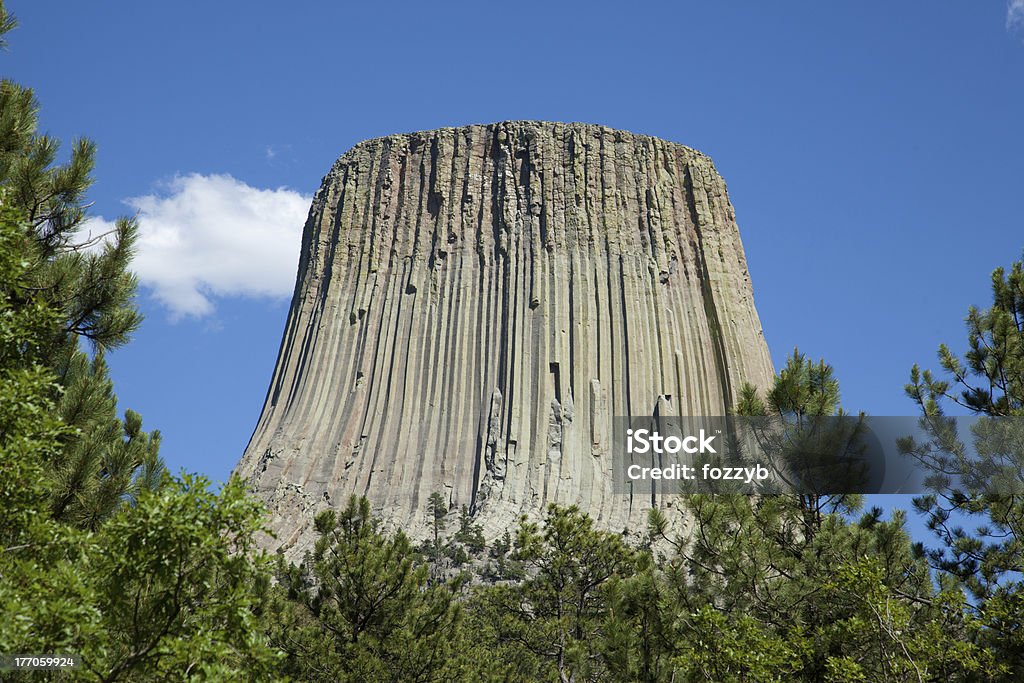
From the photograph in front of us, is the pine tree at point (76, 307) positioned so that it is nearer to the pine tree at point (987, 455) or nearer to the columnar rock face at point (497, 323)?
the pine tree at point (987, 455)

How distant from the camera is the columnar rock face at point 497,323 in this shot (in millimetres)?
42812

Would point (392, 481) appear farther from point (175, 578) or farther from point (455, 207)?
point (175, 578)

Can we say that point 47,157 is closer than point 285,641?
Yes

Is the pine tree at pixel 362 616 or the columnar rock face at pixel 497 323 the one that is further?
the columnar rock face at pixel 497 323

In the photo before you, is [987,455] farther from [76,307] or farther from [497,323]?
[497,323]

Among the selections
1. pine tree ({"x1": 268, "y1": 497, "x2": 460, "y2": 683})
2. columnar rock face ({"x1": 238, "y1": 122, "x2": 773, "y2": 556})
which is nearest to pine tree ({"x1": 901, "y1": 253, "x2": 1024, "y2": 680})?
pine tree ({"x1": 268, "y1": 497, "x2": 460, "y2": 683})

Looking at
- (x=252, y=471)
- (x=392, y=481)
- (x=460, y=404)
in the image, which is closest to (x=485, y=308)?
(x=460, y=404)

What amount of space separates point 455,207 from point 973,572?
39755 mm

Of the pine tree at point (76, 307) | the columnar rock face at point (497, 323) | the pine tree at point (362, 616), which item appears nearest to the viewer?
the pine tree at point (76, 307)

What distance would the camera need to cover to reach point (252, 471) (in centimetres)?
4381

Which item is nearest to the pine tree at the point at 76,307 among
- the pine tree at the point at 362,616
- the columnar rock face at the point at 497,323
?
the pine tree at the point at 362,616

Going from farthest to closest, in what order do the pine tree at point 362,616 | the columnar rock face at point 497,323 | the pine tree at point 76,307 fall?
the columnar rock face at point 497,323, the pine tree at point 362,616, the pine tree at point 76,307

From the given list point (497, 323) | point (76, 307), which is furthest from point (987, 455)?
point (497, 323)

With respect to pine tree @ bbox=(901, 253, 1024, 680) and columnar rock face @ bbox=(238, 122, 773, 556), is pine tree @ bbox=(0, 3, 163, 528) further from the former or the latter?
columnar rock face @ bbox=(238, 122, 773, 556)
